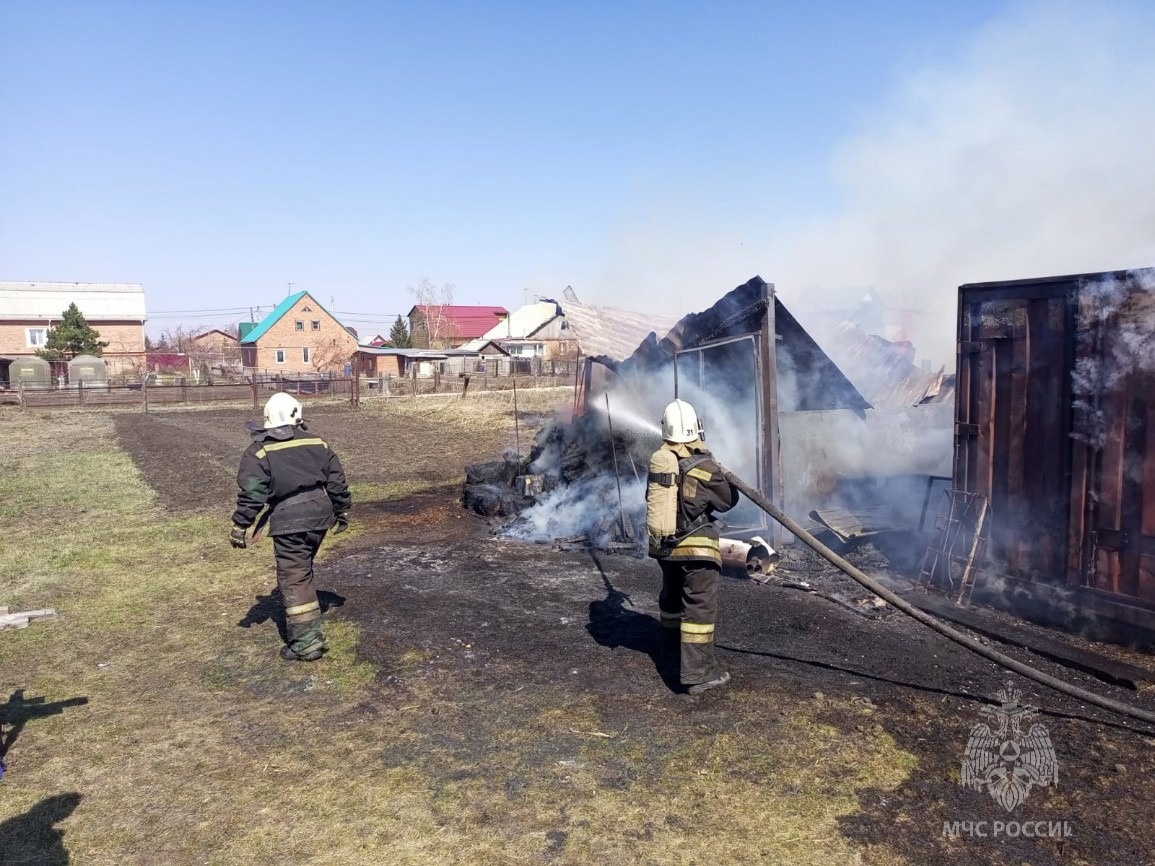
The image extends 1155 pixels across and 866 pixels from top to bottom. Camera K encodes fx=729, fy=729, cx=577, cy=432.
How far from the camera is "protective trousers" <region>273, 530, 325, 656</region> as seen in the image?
5.26 metres

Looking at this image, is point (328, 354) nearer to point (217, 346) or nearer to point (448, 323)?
point (448, 323)

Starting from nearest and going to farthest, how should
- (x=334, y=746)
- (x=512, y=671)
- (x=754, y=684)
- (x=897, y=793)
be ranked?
(x=897, y=793), (x=334, y=746), (x=754, y=684), (x=512, y=671)

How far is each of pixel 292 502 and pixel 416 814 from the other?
2.61m

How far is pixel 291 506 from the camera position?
5297 mm

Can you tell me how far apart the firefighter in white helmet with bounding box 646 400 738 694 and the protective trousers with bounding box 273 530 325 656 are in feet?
8.40

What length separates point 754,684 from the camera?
4.74 m

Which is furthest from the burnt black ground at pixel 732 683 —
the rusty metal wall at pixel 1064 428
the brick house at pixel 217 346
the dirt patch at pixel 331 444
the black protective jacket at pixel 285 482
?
the brick house at pixel 217 346

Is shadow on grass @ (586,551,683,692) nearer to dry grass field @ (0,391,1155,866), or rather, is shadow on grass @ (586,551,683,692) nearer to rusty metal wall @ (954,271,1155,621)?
dry grass field @ (0,391,1155,866)

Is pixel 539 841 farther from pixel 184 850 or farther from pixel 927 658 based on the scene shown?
pixel 927 658

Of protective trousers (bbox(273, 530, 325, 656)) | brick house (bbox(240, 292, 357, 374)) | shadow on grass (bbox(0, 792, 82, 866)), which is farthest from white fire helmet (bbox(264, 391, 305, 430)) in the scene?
brick house (bbox(240, 292, 357, 374))

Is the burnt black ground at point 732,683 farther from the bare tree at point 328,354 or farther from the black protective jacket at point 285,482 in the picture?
the bare tree at point 328,354

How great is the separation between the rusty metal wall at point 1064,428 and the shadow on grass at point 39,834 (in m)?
6.56

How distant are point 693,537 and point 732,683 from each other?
105 centimetres

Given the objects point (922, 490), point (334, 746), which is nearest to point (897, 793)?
point (334, 746)
